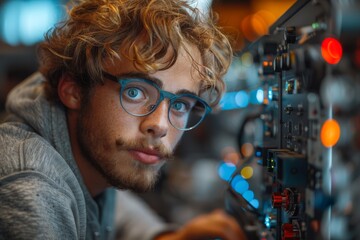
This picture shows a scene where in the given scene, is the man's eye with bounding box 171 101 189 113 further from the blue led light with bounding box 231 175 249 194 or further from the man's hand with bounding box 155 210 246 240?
the man's hand with bounding box 155 210 246 240

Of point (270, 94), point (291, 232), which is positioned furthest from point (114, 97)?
point (291, 232)

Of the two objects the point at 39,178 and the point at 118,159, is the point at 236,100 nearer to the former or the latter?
the point at 118,159

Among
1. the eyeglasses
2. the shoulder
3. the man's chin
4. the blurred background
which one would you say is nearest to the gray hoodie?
the shoulder

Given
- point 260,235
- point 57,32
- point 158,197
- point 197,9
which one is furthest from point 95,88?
point 158,197

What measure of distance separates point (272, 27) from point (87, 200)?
31.1 inches

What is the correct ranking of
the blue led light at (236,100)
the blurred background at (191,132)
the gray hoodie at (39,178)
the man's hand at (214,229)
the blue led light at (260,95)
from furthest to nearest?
the blurred background at (191,132) < the blue led light at (236,100) < the man's hand at (214,229) < the blue led light at (260,95) < the gray hoodie at (39,178)

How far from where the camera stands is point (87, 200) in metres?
1.46

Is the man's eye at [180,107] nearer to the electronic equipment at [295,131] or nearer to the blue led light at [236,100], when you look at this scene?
the electronic equipment at [295,131]

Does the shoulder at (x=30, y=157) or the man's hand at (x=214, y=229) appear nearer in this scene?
the shoulder at (x=30, y=157)

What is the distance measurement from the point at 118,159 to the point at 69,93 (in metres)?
0.29

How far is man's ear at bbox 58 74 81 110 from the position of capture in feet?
4.71

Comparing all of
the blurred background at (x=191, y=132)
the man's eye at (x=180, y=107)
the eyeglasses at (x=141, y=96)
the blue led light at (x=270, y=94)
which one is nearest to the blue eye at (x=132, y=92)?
the eyeglasses at (x=141, y=96)

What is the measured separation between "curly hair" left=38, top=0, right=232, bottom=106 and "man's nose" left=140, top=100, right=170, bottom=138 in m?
0.11

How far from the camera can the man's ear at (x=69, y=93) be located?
1435 millimetres
